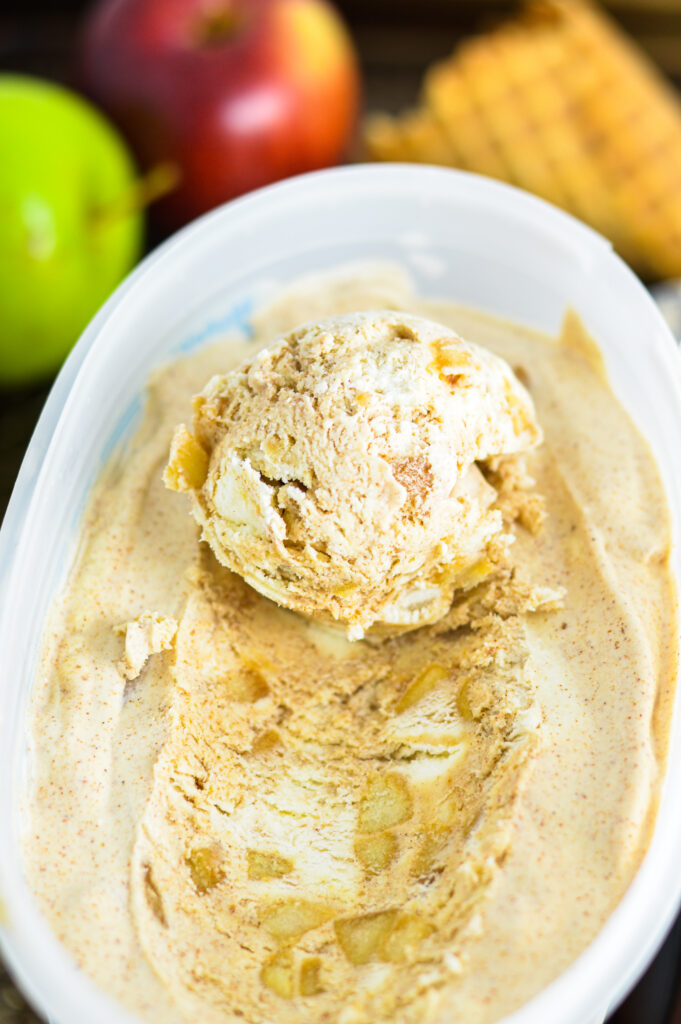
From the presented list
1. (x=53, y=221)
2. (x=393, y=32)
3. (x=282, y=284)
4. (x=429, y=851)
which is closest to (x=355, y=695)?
(x=429, y=851)

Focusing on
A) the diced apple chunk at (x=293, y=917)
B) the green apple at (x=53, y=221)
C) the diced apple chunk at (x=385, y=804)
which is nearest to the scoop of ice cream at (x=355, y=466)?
the diced apple chunk at (x=385, y=804)

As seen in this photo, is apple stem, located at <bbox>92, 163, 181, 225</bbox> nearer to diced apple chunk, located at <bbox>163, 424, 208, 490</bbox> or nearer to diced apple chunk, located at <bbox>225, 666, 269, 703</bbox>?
diced apple chunk, located at <bbox>163, 424, 208, 490</bbox>

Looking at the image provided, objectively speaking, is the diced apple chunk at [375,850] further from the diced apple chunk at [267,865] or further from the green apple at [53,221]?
the green apple at [53,221]

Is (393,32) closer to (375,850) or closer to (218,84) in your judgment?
(218,84)

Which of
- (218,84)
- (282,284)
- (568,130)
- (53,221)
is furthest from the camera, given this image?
(568,130)

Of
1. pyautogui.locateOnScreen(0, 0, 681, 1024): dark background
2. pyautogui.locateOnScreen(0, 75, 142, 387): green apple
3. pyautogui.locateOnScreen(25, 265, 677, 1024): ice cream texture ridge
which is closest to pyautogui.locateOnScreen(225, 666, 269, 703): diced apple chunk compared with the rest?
pyautogui.locateOnScreen(25, 265, 677, 1024): ice cream texture ridge

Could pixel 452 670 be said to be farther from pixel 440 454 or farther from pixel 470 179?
pixel 470 179
